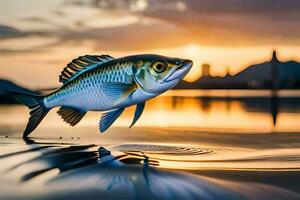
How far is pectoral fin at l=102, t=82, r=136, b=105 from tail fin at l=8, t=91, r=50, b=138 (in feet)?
1.89

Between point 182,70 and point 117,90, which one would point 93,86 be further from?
point 182,70

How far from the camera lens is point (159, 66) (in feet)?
12.2

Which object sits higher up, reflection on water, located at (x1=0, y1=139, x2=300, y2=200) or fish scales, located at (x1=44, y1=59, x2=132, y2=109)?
fish scales, located at (x1=44, y1=59, x2=132, y2=109)

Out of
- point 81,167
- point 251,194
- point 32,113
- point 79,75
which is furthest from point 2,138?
point 251,194

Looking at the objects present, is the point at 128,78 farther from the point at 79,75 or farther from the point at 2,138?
the point at 2,138

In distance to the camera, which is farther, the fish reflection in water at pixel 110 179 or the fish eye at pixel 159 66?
the fish reflection in water at pixel 110 179

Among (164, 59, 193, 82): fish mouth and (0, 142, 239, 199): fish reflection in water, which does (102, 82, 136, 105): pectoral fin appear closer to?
(164, 59, 193, 82): fish mouth

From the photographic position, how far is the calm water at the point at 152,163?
4.09 meters

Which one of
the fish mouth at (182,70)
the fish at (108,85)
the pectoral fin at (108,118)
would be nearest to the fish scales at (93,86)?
the fish at (108,85)

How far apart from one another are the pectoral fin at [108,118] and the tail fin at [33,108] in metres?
0.41

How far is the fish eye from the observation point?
371 cm

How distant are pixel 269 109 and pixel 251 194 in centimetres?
808

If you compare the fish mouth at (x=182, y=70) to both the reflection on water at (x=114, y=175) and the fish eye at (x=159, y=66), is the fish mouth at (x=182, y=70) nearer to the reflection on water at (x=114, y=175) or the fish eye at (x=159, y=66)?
the fish eye at (x=159, y=66)

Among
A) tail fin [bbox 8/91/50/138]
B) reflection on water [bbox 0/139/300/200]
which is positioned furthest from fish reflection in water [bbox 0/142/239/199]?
tail fin [bbox 8/91/50/138]
